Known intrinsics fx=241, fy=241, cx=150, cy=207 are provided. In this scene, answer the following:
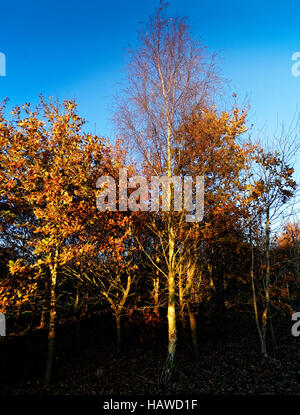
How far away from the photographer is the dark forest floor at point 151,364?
289 inches

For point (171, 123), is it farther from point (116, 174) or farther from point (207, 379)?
point (207, 379)

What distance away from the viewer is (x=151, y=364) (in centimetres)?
943

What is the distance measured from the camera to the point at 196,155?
30.0ft

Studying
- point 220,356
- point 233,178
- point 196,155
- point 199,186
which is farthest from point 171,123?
point 220,356

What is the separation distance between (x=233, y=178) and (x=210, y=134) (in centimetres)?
200

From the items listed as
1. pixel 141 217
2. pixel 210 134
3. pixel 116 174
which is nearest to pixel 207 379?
pixel 141 217

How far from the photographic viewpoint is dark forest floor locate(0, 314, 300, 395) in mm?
7336

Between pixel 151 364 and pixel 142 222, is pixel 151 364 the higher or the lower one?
the lower one

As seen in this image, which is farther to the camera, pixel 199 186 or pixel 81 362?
pixel 81 362

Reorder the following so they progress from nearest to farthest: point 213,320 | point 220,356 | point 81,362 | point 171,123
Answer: point 171,123 < point 220,356 < point 81,362 < point 213,320
